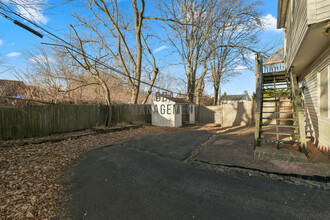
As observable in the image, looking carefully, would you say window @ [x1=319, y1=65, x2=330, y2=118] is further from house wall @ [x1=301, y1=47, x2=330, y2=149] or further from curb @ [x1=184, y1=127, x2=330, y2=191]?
curb @ [x1=184, y1=127, x2=330, y2=191]

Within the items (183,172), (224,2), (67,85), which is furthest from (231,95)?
(183,172)

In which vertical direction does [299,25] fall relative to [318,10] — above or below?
above

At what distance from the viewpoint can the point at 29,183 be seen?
2.88 meters

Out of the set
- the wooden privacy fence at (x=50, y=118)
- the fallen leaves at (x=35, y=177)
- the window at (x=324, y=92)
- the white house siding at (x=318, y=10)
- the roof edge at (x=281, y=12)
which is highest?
the roof edge at (x=281, y=12)

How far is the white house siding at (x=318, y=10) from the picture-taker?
2.94m

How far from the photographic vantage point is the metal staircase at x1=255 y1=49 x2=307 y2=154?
12.7ft

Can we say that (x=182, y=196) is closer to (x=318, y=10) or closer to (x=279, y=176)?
(x=279, y=176)

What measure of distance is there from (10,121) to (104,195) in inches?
240

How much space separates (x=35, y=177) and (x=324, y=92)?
7602 millimetres

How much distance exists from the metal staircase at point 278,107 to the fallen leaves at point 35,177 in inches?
184

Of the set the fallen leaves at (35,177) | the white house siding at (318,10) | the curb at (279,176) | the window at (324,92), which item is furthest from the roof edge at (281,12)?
the fallen leaves at (35,177)

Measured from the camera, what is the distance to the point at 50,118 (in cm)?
692

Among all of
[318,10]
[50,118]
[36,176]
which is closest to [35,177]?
[36,176]

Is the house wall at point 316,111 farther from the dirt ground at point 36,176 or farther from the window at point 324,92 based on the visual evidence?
the dirt ground at point 36,176
